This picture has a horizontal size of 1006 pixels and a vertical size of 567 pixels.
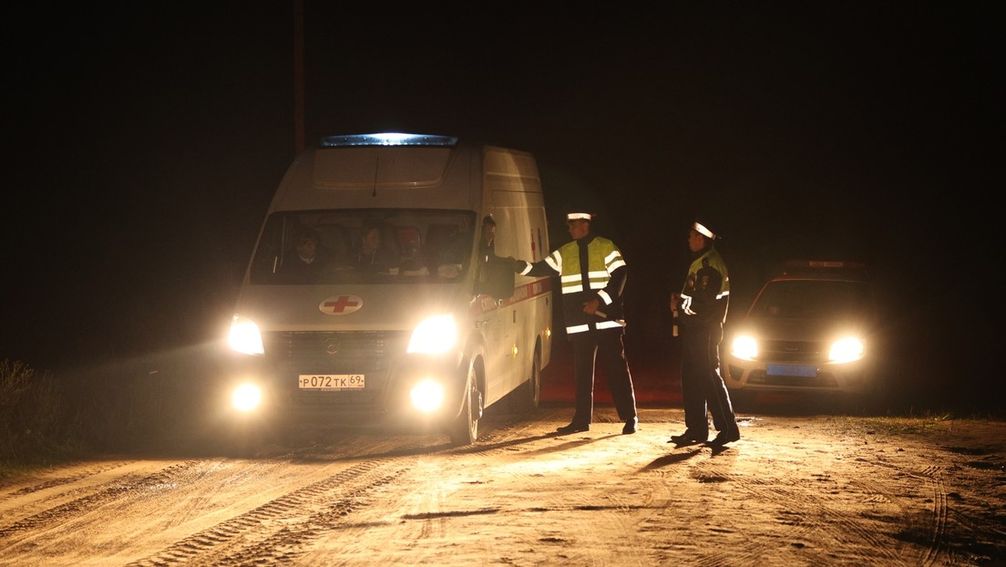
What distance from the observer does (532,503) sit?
29.9 feet

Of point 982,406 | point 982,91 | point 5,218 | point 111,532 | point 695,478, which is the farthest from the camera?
point 982,91

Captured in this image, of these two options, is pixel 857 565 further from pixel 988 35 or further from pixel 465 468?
pixel 988 35

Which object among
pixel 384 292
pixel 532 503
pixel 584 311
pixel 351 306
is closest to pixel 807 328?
pixel 584 311

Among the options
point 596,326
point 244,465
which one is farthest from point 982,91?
point 244,465

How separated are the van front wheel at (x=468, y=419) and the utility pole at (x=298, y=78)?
36.6 feet

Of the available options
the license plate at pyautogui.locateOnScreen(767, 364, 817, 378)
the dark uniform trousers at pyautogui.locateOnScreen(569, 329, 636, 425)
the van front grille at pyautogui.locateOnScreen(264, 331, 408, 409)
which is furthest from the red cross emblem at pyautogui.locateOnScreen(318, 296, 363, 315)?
the license plate at pyautogui.locateOnScreen(767, 364, 817, 378)

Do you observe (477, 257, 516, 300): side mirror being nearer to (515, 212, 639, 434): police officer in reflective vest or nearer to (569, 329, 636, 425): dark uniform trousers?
(515, 212, 639, 434): police officer in reflective vest

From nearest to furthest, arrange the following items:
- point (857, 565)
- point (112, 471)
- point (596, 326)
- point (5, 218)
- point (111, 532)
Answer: point (857, 565), point (111, 532), point (112, 471), point (596, 326), point (5, 218)

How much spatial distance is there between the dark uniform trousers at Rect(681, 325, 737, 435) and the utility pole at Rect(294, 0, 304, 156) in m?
11.8

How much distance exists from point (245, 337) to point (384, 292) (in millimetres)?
1238

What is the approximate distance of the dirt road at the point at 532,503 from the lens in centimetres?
770

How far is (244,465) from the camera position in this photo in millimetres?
11102

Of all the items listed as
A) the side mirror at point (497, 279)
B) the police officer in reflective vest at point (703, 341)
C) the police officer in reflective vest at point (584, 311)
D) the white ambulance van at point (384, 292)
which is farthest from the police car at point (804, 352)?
the side mirror at point (497, 279)

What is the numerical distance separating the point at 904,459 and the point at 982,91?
148 feet
